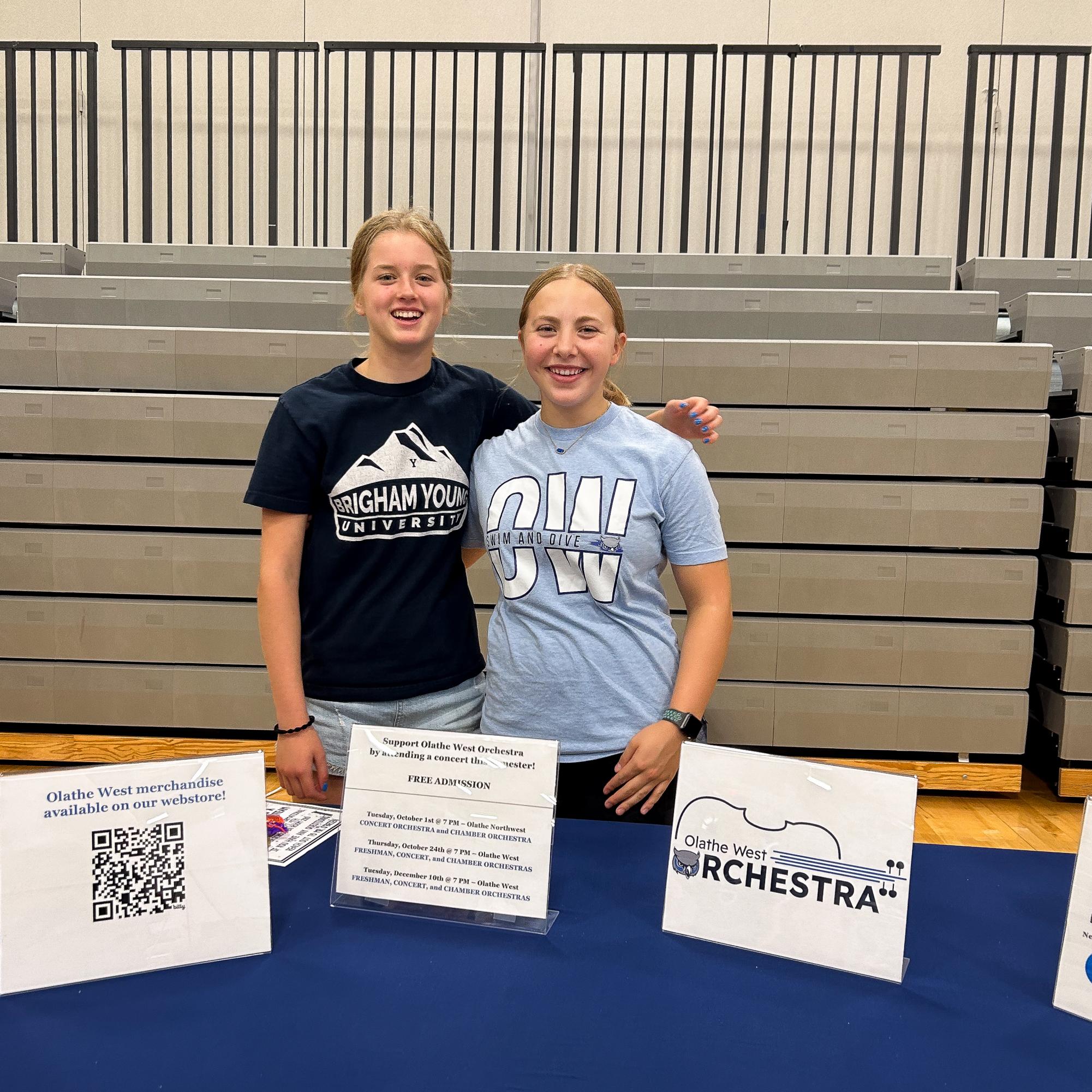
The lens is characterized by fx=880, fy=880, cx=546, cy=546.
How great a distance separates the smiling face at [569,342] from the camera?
1.09 meters

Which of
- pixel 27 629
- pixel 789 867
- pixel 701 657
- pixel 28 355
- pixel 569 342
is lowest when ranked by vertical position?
pixel 27 629

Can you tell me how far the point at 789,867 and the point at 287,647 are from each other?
689 millimetres

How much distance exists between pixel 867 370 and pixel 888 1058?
2728mm

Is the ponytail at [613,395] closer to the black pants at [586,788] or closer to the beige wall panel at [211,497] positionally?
the black pants at [586,788]

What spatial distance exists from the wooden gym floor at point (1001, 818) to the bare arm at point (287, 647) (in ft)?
5.27

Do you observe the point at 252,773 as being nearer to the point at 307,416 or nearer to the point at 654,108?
the point at 307,416

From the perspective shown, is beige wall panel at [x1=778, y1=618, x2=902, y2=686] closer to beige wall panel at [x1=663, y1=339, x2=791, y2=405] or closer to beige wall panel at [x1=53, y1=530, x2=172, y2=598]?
beige wall panel at [x1=663, y1=339, x2=791, y2=405]

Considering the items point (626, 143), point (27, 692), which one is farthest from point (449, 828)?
point (626, 143)

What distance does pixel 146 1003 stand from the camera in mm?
689

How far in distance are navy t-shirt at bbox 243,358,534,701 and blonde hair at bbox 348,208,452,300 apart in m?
0.15

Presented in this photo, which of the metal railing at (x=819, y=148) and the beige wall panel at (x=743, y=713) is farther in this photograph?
the metal railing at (x=819, y=148)

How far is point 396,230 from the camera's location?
117cm

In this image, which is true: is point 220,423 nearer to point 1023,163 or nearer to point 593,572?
point 593,572

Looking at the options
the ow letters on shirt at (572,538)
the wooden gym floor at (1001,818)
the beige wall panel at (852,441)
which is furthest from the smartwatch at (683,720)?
the beige wall panel at (852,441)
